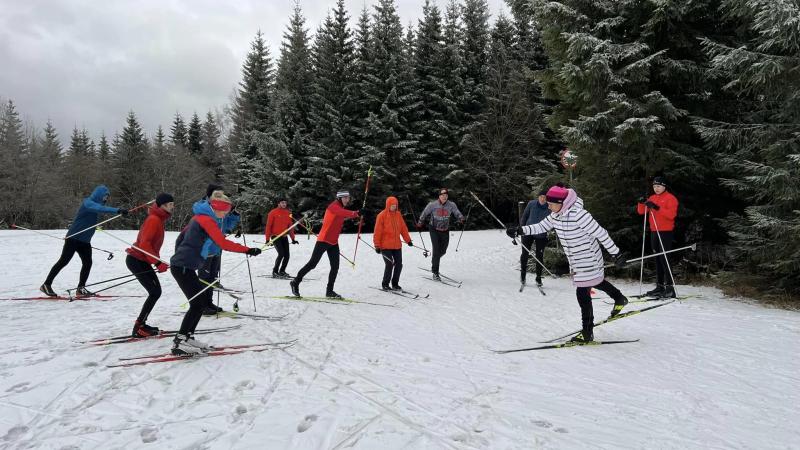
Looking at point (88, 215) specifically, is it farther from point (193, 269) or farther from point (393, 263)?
point (393, 263)

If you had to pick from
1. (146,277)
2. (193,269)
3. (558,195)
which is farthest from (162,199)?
(558,195)

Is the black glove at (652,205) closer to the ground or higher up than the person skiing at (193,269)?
higher up

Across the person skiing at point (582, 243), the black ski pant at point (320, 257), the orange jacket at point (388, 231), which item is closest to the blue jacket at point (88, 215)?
the black ski pant at point (320, 257)

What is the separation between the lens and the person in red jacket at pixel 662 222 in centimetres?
799

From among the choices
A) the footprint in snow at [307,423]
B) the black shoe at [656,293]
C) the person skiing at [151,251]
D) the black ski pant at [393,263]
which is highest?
the person skiing at [151,251]

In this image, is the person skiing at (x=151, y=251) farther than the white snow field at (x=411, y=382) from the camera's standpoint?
Yes

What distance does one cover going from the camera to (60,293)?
29.6 ft

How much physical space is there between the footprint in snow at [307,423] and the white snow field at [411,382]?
2 centimetres

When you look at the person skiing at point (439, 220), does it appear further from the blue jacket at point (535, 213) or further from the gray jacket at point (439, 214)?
the blue jacket at point (535, 213)

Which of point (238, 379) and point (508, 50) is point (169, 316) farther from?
point (508, 50)

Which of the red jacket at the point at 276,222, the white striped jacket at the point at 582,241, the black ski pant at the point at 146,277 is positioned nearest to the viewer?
the white striped jacket at the point at 582,241

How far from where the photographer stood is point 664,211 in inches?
318

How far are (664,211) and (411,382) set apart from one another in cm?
634

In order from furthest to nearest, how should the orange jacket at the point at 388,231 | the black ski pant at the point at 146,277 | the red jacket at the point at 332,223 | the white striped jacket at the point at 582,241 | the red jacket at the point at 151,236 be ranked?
the orange jacket at the point at 388,231
the red jacket at the point at 332,223
the red jacket at the point at 151,236
the black ski pant at the point at 146,277
the white striped jacket at the point at 582,241
